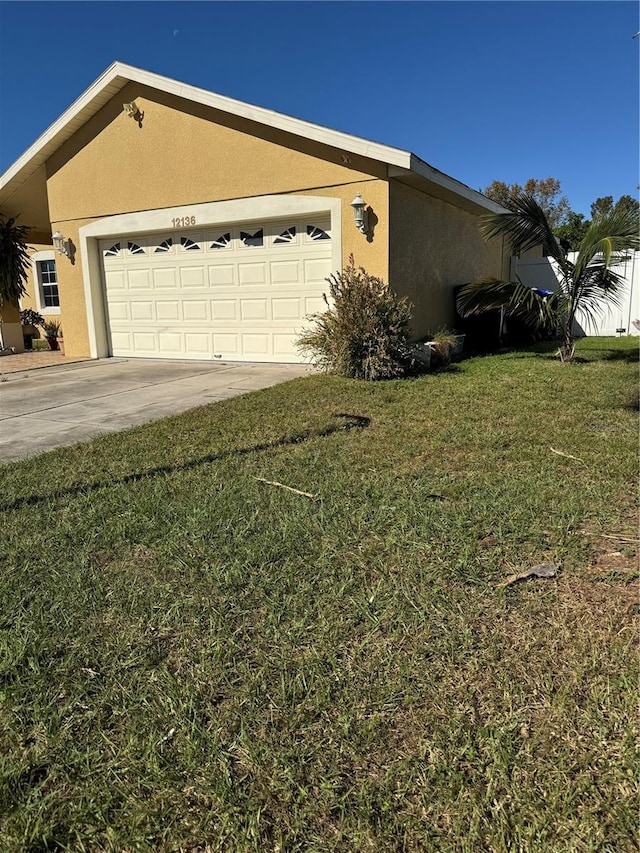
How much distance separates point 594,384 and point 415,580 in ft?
20.2

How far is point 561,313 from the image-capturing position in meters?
9.80

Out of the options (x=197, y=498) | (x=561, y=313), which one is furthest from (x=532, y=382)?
(x=197, y=498)

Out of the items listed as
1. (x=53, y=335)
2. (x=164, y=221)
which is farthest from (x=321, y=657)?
(x=53, y=335)

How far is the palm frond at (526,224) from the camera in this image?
9539mm

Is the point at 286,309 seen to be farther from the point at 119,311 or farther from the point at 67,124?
the point at 67,124

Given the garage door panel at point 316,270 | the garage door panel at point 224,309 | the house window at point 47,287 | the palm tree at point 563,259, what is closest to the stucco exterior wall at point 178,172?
the garage door panel at point 316,270

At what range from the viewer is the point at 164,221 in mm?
11445

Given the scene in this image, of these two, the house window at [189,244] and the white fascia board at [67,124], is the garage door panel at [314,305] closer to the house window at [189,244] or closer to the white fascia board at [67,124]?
the house window at [189,244]

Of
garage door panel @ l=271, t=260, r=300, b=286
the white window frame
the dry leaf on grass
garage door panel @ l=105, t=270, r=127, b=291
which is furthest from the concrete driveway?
the white window frame

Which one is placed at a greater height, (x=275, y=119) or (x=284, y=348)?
(x=275, y=119)

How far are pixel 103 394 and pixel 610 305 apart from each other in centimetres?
1353

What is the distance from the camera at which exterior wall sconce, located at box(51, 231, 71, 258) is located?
12781 millimetres

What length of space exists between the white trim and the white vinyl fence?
7.88 m

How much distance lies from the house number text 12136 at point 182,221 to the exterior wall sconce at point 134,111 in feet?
6.57
